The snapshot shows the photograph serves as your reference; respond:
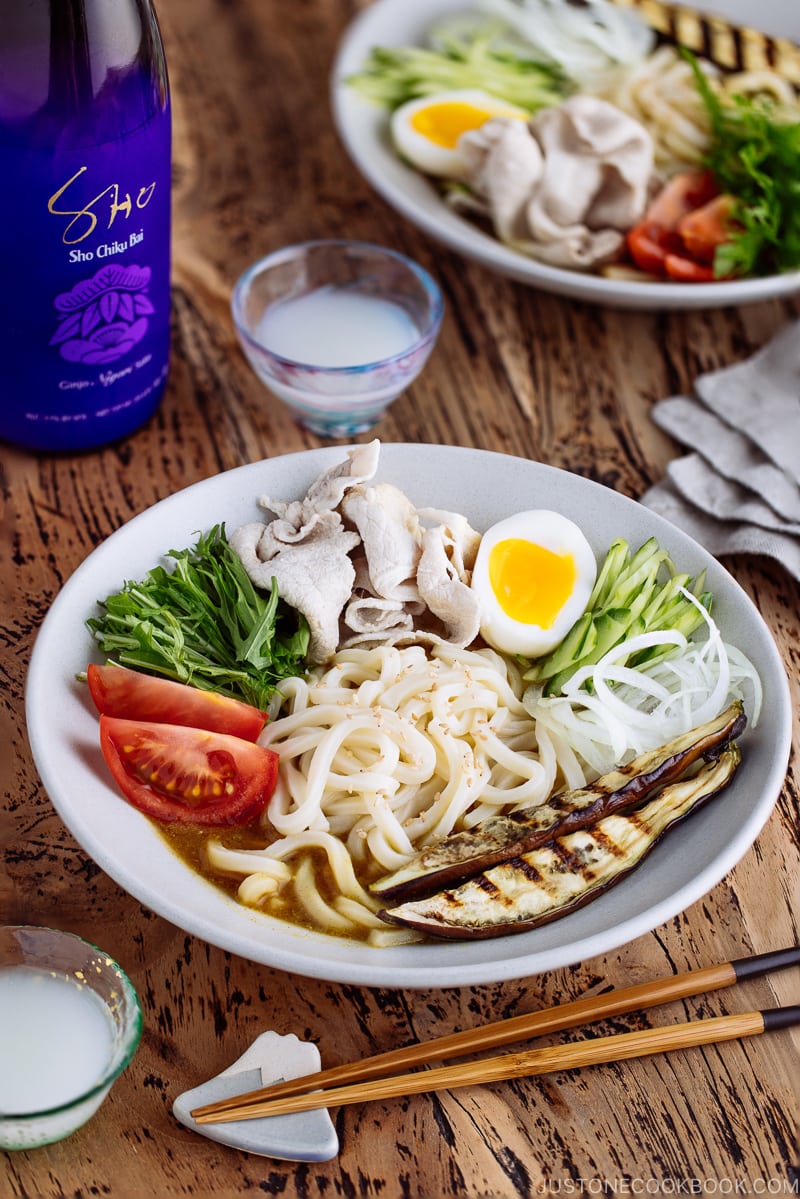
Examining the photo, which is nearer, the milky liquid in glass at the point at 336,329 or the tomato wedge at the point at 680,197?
the milky liquid in glass at the point at 336,329

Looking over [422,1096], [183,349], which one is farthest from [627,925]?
[183,349]

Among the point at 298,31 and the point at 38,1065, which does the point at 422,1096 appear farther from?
the point at 298,31

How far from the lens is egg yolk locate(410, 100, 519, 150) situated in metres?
4.00

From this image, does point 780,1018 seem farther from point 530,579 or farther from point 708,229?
point 708,229

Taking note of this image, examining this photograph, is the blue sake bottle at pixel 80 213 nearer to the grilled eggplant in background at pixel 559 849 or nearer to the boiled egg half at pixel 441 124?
the boiled egg half at pixel 441 124

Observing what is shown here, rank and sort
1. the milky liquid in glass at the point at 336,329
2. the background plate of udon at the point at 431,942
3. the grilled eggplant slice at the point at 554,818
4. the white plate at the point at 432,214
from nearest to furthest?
the background plate of udon at the point at 431,942, the grilled eggplant slice at the point at 554,818, the milky liquid in glass at the point at 336,329, the white plate at the point at 432,214

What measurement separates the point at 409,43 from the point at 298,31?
2.39 feet

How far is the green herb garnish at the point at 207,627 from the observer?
2.54 meters

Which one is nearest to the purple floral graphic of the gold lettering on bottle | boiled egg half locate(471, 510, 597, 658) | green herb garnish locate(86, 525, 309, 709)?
the gold lettering on bottle

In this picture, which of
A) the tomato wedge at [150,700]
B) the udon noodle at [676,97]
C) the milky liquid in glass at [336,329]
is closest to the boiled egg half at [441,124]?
the udon noodle at [676,97]

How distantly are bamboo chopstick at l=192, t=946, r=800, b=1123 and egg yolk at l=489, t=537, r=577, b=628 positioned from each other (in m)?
0.82

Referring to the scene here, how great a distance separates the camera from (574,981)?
2.32 metres

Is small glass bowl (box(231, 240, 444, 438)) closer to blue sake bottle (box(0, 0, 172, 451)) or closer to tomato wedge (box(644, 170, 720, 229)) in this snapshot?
blue sake bottle (box(0, 0, 172, 451))

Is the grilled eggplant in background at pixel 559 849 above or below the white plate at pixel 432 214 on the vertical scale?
below
